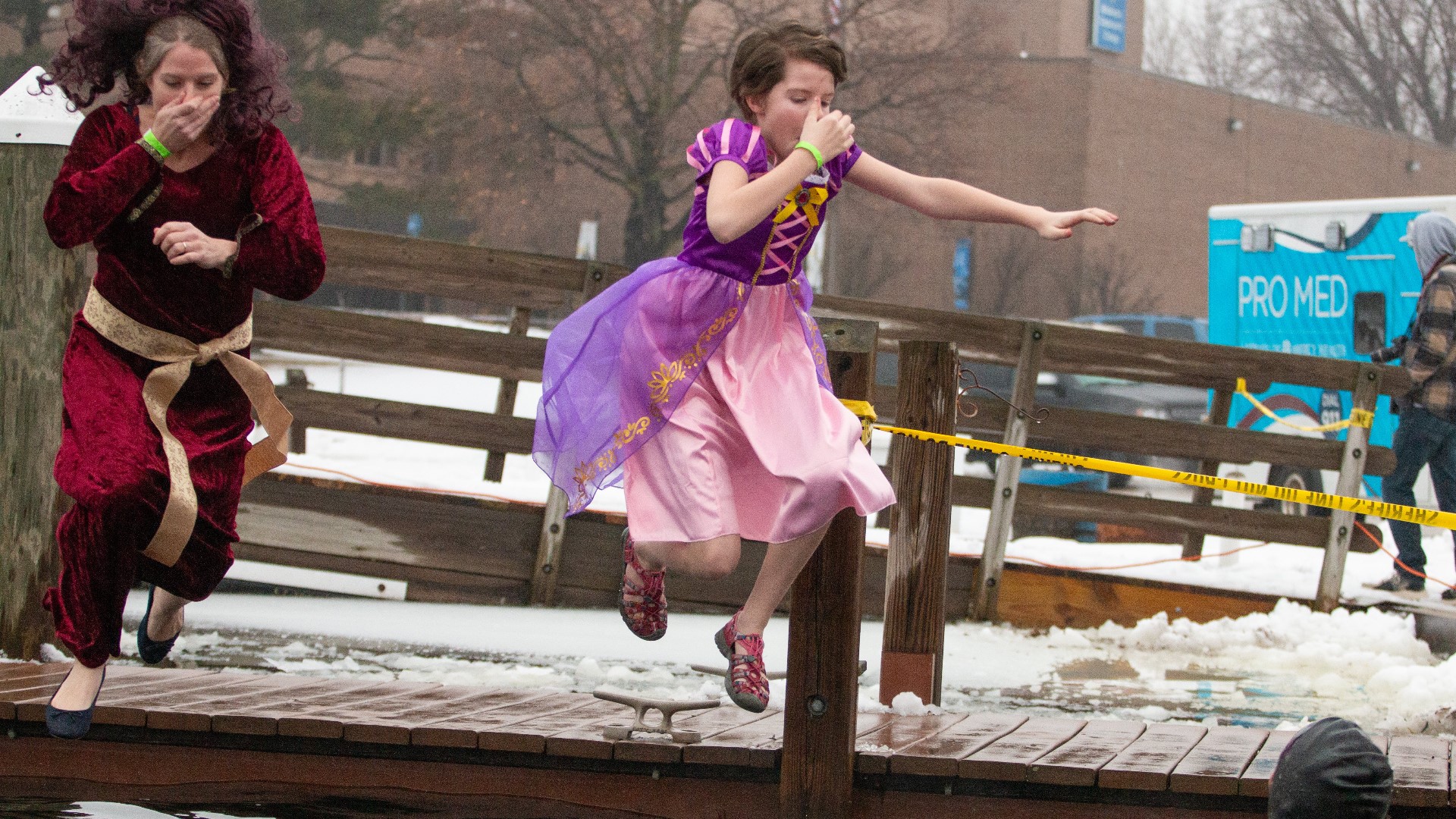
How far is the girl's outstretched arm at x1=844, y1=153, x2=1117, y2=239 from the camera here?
4.18 meters

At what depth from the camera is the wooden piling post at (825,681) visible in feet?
14.1

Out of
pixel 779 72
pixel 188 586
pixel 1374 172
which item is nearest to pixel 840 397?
pixel 779 72

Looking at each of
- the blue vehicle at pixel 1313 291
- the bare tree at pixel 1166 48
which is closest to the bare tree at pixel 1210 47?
the bare tree at pixel 1166 48

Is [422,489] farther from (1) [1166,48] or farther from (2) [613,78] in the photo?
(1) [1166,48]

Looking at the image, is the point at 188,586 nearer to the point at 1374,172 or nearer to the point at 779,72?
the point at 779,72

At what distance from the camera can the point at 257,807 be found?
460 cm

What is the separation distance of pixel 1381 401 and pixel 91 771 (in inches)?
407

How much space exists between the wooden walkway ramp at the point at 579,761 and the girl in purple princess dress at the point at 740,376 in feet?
1.35

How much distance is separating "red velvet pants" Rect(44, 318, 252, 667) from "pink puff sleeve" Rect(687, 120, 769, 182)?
135 cm

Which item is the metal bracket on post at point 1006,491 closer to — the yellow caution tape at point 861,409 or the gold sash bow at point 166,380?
the yellow caution tape at point 861,409

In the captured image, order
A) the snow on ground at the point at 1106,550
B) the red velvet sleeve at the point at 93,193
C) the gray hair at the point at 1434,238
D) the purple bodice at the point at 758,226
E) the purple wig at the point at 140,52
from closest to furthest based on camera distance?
1. the red velvet sleeve at the point at 93,193
2. the purple wig at the point at 140,52
3. the purple bodice at the point at 758,226
4. the snow on ground at the point at 1106,550
5. the gray hair at the point at 1434,238

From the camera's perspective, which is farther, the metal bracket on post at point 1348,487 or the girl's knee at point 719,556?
the metal bracket on post at point 1348,487

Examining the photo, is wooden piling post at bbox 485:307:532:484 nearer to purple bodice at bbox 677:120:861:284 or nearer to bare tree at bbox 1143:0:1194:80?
purple bodice at bbox 677:120:861:284

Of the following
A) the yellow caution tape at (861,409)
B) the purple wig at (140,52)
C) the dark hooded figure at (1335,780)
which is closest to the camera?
the dark hooded figure at (1335,780)
